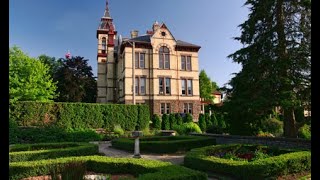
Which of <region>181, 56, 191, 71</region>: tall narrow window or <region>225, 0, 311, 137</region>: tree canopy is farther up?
<region>181, 56, 191, 71</region>: tall narrow window

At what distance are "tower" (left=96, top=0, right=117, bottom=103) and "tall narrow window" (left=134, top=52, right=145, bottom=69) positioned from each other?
8599 millimetres

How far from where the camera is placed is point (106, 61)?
49.3 meters

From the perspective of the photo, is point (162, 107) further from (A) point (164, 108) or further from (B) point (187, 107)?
(B) point (187, 107)

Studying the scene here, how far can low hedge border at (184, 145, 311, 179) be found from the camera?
10102 millimetres

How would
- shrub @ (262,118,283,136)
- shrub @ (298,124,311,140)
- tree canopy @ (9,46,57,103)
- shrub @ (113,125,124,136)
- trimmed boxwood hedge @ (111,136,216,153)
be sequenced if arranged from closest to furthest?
trimmed boxwood hedge @ (111,136,216,153)
shrub @ (298,124,311,140)
shrub @ (262,118,283,136)
shrub @ (113,125,124,136)
tree canopy @ (9,46,57,103)

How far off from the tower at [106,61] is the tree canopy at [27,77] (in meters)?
9.91

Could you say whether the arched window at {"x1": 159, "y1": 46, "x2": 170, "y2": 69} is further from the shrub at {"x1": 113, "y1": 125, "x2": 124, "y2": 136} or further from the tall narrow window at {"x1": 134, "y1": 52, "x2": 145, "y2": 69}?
the shrub at {"x1": 113, "y1": 125, "x2": 124, "y2": 136}

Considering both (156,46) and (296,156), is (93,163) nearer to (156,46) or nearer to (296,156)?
(296,156)

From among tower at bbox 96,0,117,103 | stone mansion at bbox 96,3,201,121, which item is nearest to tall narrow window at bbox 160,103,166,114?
stone mansion at bbox 96,3,201,121

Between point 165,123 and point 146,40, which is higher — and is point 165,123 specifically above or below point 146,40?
below

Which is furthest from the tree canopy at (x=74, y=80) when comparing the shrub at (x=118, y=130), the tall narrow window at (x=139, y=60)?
the shrub at (x=118, y=130)

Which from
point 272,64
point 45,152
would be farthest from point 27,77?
point 272,64

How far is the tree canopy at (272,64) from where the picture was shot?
16.1 meters

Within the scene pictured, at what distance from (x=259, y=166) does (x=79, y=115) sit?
2185 cm
